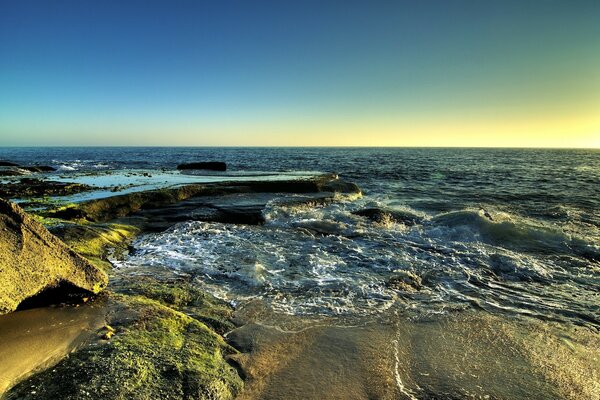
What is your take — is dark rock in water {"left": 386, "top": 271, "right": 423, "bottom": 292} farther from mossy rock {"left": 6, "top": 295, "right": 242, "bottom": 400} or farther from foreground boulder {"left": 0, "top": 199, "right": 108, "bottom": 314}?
foreground boulder {"left": 0, "top": 199, "right": 108, "bottom": 314}

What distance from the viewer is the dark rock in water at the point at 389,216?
1515 centimetres

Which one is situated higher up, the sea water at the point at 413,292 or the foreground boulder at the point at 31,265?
the foreground boulder at the point at 31,265

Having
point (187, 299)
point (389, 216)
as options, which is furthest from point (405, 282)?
point (389, 216)

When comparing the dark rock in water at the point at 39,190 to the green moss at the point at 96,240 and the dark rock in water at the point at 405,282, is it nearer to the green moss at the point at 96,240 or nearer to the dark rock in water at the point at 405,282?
the green moss at the point at 96,240

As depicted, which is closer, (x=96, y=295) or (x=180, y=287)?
(x=96, y=295)

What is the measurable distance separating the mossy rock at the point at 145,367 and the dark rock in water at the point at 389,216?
1132 centimetres

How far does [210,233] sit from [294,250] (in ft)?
11.0

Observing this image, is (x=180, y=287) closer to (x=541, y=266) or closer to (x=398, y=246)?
(x=398, y=246)

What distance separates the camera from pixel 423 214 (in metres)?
17.0

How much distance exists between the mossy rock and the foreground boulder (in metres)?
1.09

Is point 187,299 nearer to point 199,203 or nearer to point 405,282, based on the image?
point 405,282

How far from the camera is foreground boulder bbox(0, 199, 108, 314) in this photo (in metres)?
4.79

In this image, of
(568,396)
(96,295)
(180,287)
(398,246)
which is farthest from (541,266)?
(96,295)

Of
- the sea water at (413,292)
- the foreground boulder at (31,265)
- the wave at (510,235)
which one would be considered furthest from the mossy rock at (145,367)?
the wave at (510,235)
